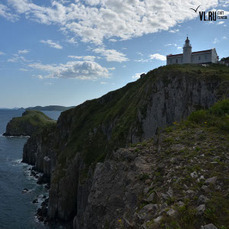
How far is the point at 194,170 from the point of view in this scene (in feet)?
34.5

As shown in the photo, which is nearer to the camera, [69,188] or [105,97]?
[69,188]

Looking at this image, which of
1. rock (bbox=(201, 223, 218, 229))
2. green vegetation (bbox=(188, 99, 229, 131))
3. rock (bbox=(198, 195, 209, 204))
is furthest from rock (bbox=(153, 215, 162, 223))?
green vegetation (bbox=(188, 99, 229, 131))

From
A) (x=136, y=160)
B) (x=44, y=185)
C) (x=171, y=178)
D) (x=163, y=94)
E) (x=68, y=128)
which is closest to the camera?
(x=171, y=178)

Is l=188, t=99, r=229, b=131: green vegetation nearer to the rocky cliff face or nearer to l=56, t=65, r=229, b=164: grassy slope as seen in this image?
l=56, t=65, r=229, b=164: grassy slope

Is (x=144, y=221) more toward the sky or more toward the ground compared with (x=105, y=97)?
more toward the ground

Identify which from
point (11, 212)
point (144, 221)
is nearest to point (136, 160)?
point (144, 221)

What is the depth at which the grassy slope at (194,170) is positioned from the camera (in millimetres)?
7973

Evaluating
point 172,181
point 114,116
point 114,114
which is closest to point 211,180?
point 172,181

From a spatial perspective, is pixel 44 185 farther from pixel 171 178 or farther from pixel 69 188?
pixel 171 178

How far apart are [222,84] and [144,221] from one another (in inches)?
1645

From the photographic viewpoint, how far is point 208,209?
7.99 metres

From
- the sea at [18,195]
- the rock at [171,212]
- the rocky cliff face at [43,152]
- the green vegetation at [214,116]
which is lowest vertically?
the sea at [18,195]

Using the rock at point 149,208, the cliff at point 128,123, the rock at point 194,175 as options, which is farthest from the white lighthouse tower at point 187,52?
the rock at point 149,208

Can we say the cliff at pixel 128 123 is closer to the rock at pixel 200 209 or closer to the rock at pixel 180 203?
the rock at pixel 180 203
